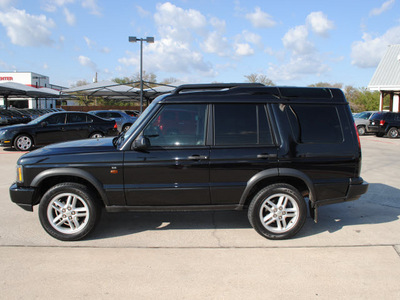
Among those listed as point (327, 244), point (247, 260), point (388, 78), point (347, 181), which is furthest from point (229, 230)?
point (388, 78)

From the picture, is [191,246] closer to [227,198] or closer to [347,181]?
[227,198]

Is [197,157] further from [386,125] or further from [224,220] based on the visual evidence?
[386,125]

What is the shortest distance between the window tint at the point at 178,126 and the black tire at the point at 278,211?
1.02 m

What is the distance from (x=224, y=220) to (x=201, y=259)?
1379 mm

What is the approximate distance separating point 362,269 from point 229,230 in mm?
1709

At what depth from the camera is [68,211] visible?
428cm

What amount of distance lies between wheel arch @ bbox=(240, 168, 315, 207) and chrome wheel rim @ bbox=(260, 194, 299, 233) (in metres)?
0.21

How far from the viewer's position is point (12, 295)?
307cm

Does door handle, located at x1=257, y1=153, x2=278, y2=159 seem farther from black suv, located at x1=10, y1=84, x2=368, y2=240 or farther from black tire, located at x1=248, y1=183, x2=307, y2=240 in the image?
black tire, located at x1=248, y1=183, x2=307, y2=240

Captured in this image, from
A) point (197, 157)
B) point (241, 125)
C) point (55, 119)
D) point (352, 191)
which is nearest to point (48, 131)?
point (55, 119)

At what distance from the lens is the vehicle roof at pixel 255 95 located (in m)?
4.35

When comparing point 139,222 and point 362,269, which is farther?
point 139,222

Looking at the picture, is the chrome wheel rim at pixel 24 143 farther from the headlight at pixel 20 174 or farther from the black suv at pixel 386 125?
the black suv at pixel 386 125

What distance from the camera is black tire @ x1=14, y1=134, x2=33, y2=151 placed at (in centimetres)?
1262
